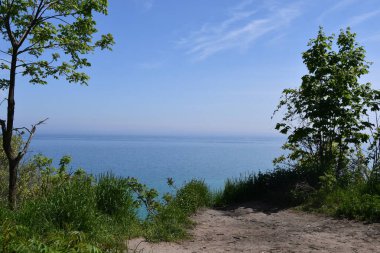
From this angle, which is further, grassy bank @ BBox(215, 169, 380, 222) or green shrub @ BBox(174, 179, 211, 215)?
green shrub @ BBox(174, 179, 211, 215)

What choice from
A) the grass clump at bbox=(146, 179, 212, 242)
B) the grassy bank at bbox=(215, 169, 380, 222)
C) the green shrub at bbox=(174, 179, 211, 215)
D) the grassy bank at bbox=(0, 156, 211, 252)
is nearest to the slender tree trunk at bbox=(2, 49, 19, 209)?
the grassy bank at bbox=(0, 156, 211, 252)

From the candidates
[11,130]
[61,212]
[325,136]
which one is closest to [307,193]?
[325,136]

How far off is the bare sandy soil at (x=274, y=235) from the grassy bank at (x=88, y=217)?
0.44m

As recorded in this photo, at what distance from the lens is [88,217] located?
7113 millimetres

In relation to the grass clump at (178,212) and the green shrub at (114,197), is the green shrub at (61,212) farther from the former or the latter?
the grass clump at (178,212)

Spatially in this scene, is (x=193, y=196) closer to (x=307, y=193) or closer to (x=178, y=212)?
(x=178, y=212)

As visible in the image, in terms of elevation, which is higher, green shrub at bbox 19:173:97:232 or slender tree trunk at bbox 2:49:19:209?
slender tree trunk at bbox 2:49:19:209

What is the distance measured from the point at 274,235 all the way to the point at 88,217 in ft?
13.2

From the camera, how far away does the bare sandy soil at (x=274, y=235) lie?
742 cm

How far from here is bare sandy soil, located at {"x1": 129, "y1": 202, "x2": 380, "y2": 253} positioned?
742 centimetres

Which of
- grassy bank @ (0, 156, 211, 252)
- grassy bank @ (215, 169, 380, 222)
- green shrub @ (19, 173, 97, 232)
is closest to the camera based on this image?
grassy bank @ (0, 156, 211, 252)

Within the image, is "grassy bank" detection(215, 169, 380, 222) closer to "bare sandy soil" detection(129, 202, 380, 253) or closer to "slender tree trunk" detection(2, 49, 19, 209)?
"bare sandy soil" detection(129, 202, 380, 253)

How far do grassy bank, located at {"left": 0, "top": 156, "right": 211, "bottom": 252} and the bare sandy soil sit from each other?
1.46 feet

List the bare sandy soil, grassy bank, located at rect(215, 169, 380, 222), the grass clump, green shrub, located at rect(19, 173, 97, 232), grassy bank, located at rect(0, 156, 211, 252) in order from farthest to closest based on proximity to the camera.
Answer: grassy bank, located at rect(215, 169, 380, 222) < the grass clump < the bare sandy soil < green shrub, located at rect(19, 173, 97, 232) < grassy bank, located at rect(0, 156, 211, 252)
